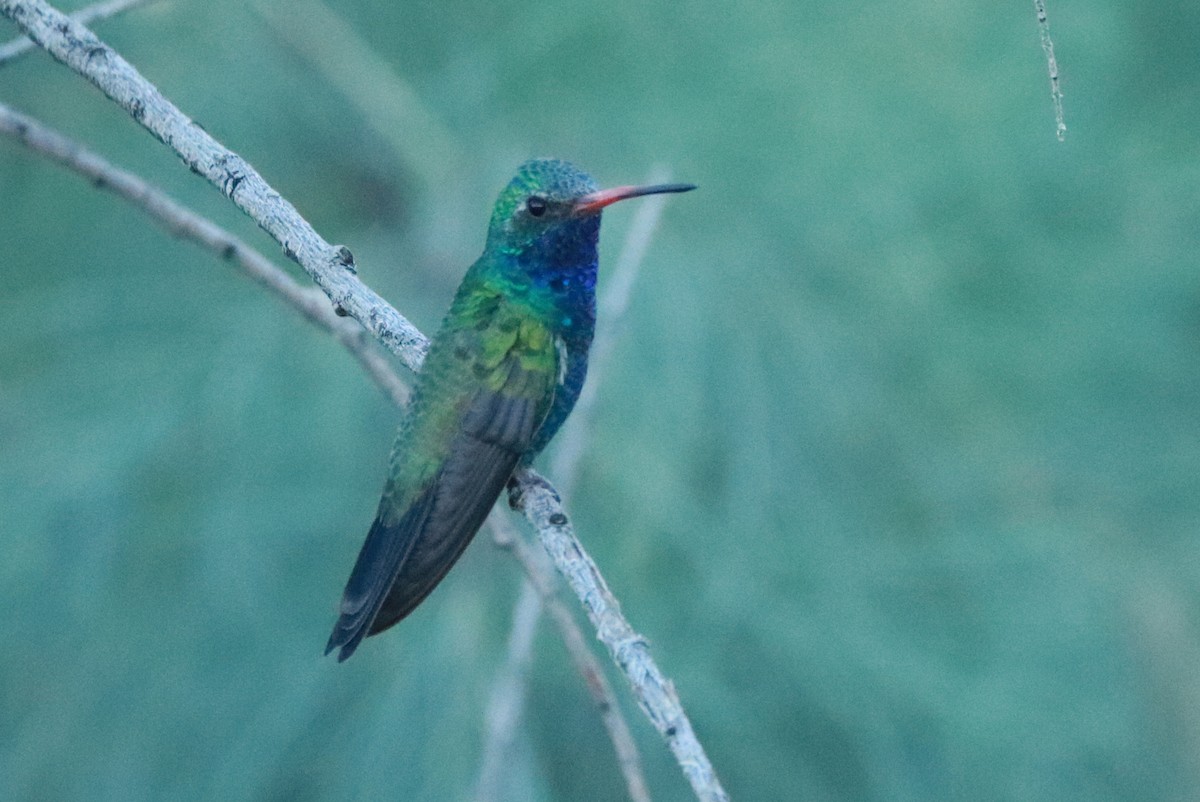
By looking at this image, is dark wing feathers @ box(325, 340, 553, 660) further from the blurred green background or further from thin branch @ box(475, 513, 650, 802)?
the blurred green background

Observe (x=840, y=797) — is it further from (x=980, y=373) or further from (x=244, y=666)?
(x=244, y=666)

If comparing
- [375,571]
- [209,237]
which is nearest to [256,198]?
[209,237]

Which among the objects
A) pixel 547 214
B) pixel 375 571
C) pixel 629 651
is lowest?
pixel 629 651

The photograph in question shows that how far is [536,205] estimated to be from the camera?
1639mm

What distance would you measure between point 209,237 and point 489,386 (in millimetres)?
341

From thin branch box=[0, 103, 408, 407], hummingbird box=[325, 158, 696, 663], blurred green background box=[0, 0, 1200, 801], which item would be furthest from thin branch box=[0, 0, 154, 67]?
blurred green background box=[0, 0, 1200, 801]

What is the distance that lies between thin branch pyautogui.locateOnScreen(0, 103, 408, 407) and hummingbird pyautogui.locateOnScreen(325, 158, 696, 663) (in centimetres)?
9

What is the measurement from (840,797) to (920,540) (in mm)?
392

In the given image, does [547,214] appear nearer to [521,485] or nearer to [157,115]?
[521,485]

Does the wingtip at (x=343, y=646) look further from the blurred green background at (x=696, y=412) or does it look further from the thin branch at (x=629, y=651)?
the blurred green background at (x=696, y=412)

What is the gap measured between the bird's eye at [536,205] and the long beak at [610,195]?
38 mm

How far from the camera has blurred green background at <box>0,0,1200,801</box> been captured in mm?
1842

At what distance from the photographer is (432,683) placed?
6.17ft

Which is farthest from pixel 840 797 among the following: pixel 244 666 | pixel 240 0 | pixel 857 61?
pixel 240 0
